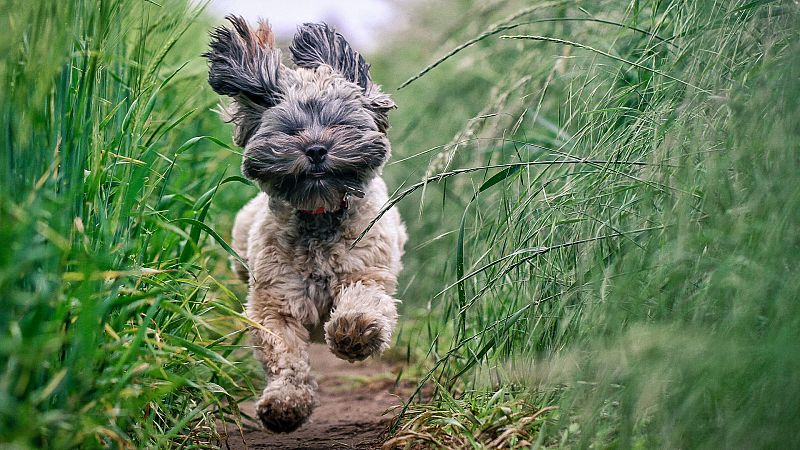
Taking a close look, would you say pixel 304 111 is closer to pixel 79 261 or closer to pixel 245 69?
pixel 245 69

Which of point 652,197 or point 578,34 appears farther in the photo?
point 578,34

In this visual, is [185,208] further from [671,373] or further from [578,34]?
[671,373]

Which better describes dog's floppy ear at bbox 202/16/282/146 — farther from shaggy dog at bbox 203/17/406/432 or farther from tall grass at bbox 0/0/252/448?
tall grass at bbox 0/0/252/448

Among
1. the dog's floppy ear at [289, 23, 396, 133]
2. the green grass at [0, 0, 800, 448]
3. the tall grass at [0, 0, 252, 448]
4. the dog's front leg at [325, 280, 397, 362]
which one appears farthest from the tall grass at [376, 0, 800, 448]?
the tall grass at [0, 0, 252, 448]

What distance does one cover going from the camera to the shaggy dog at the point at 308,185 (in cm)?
379

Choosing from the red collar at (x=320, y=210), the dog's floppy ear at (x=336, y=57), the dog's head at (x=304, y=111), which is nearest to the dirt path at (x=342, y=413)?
the red collar at (x=320, y=210)

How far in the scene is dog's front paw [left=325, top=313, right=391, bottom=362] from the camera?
3.55m

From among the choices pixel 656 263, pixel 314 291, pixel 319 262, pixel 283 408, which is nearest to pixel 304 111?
pixel 319 262

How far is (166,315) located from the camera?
3156mm

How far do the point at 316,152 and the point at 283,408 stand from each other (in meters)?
1.06

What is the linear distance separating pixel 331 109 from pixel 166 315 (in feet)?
4.05

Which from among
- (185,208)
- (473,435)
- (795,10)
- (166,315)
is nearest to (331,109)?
(185,208)

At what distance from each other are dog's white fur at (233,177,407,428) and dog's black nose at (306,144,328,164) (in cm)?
30

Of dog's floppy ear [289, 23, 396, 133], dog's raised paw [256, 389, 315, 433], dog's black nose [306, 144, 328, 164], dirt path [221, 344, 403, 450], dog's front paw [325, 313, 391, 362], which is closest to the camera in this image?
dog's raised paw [256, 389, 315, 433]
